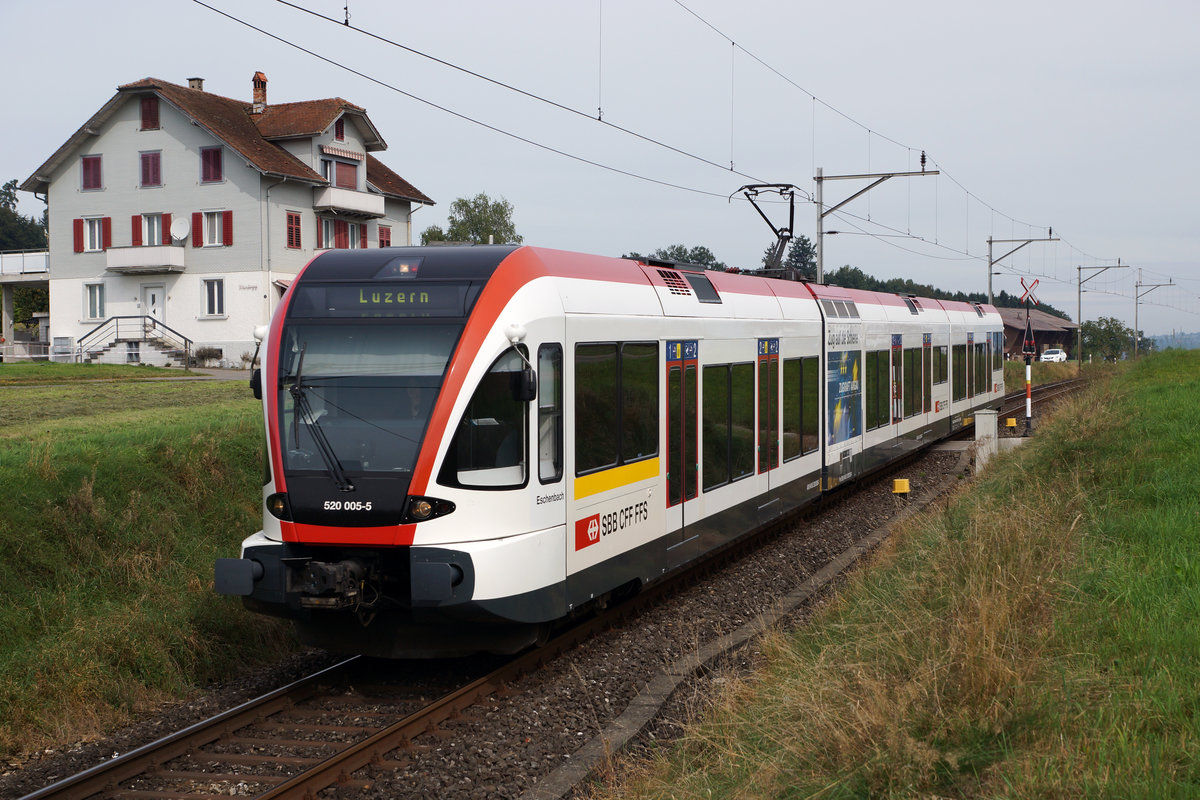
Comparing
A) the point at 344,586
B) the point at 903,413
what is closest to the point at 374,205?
the point at 903,413

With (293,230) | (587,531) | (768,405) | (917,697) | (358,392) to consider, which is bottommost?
(917,697)

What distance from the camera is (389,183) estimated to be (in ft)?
158

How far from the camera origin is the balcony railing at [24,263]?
152 ft

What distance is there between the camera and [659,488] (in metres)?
10.1

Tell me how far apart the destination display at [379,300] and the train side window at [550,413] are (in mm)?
749

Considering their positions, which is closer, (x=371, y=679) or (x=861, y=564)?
(x=371, y=679)

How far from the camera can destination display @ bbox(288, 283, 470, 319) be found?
7.91 meters

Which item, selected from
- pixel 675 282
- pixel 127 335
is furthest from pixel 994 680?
pixel 127 335

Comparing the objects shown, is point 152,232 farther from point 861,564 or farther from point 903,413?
point 861,564

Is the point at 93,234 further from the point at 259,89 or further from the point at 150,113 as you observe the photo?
the point at 259,89

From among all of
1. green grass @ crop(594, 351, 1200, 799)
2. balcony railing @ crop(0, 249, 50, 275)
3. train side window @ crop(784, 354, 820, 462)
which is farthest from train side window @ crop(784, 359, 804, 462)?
balcony railing @ crop(0, 249, 50, 275)

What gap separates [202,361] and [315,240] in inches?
246

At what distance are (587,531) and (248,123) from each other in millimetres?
39079

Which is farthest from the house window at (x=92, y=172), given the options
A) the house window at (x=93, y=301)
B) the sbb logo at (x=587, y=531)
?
the sbb logo at (x=587, y=531)
